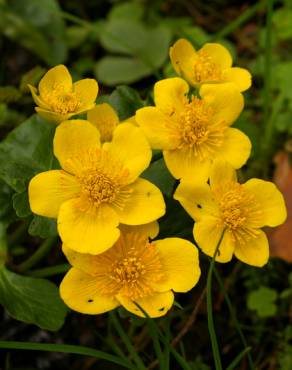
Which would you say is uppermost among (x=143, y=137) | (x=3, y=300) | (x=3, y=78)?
(x=143, y=137)

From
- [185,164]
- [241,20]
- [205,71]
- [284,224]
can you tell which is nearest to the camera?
[185,164]

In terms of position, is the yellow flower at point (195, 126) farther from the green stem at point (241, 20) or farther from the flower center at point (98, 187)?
the green stem at point (241, 20)

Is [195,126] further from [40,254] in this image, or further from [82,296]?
[40,254]

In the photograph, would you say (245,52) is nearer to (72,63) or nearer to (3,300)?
(72,63)

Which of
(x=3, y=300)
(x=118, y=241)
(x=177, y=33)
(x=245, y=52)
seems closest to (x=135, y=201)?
(x=118, y=241)

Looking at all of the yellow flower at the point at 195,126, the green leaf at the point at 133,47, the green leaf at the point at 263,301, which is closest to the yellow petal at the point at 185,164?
the yellow flower at the point at 195,126

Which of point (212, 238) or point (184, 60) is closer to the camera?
point (212, 238)

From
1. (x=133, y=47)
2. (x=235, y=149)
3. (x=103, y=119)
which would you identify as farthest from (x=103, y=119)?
(x=133, y=47)
